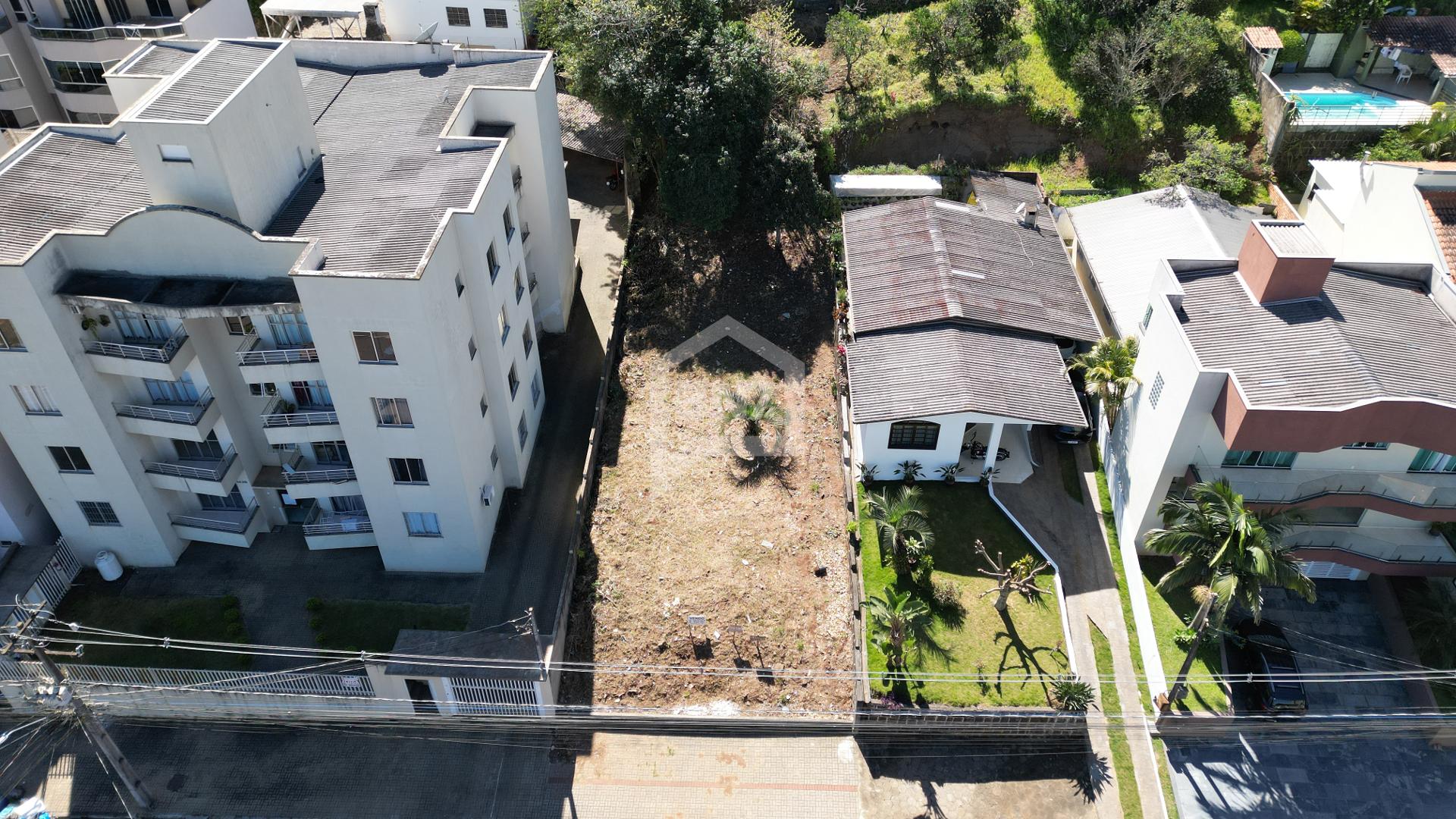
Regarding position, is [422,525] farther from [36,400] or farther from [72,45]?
[72,45]

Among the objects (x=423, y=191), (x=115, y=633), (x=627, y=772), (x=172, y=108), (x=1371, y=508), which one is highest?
(x=172, y=108)

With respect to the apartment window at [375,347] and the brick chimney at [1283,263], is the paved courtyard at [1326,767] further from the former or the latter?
the apartment window at [375,347]

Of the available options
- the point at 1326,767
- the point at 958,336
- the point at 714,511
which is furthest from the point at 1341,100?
the point at 714,511

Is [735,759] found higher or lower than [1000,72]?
lower

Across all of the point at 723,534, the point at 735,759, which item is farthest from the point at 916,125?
the point at 735,759

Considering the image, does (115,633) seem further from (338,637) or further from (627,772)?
(627,772)

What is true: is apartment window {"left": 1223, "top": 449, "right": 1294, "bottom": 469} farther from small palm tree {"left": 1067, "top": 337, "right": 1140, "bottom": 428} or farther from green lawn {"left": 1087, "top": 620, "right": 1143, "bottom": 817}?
green lawn {"left": 1087, "top": 620, "right": 1143, "bottom": 817}

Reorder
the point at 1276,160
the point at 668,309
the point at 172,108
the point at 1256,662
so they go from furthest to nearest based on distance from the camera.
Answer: the point at 1276,160
the point at 668,309
the point at 1256,662
the point at 172,108
